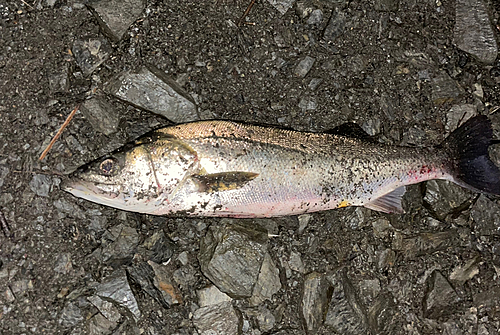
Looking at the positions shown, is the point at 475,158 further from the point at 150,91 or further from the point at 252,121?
the point at 150,91

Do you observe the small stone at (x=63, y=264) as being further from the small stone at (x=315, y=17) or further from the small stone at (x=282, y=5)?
the small stone at (x=315, y=17)

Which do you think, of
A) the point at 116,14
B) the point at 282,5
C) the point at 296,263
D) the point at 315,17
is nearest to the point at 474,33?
the point at 315,17

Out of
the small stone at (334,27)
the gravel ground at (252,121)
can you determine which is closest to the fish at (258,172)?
the gravel ground at (252,121)

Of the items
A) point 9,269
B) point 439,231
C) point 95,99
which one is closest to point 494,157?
point 439,231

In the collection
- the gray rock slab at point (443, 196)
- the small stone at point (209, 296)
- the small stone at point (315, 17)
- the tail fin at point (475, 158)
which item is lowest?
the small stone at point (209, 296)

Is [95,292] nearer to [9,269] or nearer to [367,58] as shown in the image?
[9,269]

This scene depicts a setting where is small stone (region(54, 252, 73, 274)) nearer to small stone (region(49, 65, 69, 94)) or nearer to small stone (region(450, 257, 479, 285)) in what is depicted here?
small stone (region(49, 65, 69, 94))
